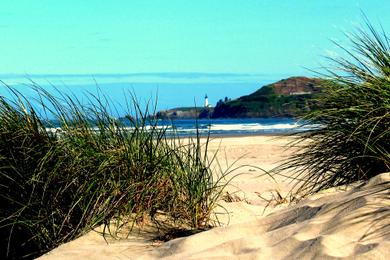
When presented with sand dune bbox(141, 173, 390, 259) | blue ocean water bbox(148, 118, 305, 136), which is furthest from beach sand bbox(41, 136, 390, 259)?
blue ocean water bbox(148, 118, 305, 136)

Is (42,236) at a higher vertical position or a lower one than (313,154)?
lower

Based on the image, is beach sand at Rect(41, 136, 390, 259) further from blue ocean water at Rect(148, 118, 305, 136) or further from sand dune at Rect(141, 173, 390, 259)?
blue ocean water at Rect(148, 118, 305, 136)

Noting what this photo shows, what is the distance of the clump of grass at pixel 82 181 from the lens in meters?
4.66

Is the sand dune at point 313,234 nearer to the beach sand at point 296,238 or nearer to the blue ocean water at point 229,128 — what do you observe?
the beach sand at point 296,238

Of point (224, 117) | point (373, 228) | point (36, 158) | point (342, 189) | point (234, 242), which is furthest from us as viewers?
point (224, 117)

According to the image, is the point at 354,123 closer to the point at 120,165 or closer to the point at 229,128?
the point at 120,165

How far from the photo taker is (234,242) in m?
3.94

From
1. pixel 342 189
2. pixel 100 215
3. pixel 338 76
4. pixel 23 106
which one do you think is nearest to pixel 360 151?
pixel 342 189

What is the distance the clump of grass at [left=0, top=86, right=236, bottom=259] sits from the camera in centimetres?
466

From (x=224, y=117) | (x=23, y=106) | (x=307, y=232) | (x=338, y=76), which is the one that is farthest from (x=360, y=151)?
(x=224, y=117)

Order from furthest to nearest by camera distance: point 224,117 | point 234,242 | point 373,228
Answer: point 224,117
point 234,242
point 373,228

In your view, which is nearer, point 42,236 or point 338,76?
point 42,236

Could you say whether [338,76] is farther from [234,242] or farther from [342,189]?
[234,242]

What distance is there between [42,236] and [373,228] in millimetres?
2298
